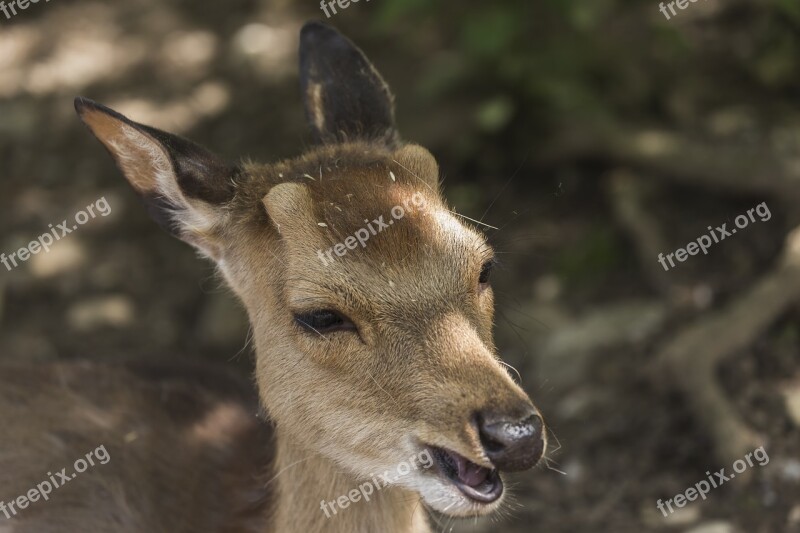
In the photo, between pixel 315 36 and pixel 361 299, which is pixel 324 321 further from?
pixel 315 36

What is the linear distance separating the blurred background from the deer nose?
9.33 feet

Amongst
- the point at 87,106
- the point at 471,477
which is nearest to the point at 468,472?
the point at 471,477

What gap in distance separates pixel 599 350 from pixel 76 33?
6.92 metres

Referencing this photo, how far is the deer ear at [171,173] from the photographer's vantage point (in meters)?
5.22

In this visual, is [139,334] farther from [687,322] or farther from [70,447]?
[687,322]

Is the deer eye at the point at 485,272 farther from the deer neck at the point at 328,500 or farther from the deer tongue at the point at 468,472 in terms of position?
the deer neck at the point at 328,500

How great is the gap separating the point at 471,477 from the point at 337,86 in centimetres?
264

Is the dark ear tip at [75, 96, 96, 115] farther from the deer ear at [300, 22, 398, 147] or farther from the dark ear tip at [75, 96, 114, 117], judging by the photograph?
the deer ear at [300, 22, 398, 147]

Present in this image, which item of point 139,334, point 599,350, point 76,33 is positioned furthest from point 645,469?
point 76,33

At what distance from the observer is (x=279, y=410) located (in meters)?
5.12

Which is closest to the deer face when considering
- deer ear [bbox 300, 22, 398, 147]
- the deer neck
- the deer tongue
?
the deer tongue

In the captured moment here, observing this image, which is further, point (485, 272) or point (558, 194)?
point (558, 194)

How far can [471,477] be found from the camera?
450cm

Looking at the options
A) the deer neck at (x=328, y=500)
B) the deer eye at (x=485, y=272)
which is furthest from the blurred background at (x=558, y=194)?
the deer eye at (x=485, y=272)
